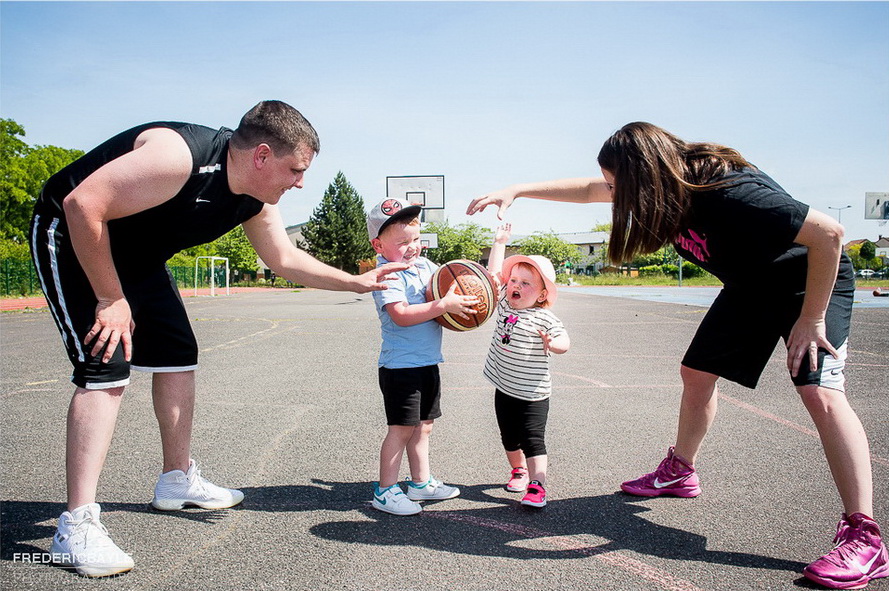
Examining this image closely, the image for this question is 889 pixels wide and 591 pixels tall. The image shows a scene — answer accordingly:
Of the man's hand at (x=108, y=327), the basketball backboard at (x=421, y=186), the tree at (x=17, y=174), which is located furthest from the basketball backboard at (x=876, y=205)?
the tree at (x=17, y=174)

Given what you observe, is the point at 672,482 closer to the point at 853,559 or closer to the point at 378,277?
the point at 853,559

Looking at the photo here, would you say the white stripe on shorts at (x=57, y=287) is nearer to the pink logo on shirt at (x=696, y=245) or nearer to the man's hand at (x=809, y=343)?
the pink logo on shirt at (x=696, y=245)

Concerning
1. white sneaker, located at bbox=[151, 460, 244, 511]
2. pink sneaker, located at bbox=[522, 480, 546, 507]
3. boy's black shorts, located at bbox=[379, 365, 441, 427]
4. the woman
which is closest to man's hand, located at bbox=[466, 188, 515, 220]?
the woman

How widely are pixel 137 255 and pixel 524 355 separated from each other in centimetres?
205

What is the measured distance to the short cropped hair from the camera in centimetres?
286

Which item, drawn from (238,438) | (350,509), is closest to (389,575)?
(350,509)

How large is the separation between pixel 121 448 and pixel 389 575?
2715mm

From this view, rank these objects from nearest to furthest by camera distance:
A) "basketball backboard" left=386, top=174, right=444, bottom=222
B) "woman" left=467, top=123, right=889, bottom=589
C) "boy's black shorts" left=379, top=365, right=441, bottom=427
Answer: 1. "woman" left=467, top=123, right=889, bottom=589
2. "boy's black shorts" left=379, top=365, right=441, bottom=427
3. "basketball backboard" left=386, top=174, right=444, bottom=222

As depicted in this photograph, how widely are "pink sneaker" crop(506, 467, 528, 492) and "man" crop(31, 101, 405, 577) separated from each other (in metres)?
1.37

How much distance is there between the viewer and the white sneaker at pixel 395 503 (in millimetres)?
3252

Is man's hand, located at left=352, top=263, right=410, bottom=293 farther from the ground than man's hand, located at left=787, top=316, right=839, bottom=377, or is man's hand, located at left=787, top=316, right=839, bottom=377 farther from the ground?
man's hand, located at left=352, top=263, right=410, bottom=293

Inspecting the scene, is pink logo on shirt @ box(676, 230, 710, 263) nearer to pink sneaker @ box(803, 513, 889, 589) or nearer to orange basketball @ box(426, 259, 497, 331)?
orange basketball @ box(426, 259, 497, 331)

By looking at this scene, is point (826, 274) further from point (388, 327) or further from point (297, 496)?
point (297, 496)

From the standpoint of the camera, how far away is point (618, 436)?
4.72 metres
